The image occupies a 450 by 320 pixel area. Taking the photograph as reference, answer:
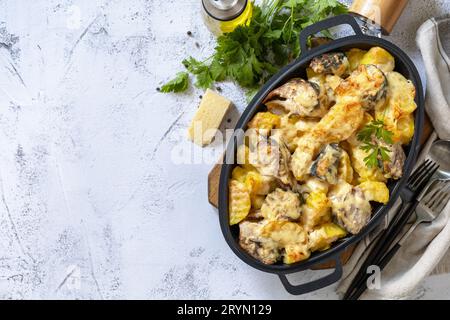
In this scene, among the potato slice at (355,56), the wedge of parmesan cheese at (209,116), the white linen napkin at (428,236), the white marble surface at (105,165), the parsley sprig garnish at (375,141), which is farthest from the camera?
the white marble surface at (105,165)

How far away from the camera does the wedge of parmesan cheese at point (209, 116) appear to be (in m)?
2.22

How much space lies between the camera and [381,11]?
204 cm

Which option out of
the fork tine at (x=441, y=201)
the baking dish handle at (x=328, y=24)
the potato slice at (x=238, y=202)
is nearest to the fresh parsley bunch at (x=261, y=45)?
the baking dish handle at (x=328, y=24)

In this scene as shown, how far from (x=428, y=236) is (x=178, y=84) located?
1.14 metres

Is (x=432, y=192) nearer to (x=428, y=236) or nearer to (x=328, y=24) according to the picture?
(x=428, y=236)

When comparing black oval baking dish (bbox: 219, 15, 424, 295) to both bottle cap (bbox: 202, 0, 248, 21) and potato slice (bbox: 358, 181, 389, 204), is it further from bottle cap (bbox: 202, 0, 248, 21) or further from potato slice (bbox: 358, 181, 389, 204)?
bottle cap (bbox: 202, 0, 248, 21)

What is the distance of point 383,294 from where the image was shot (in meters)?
2.16

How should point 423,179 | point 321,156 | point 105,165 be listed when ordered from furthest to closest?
point 105,165, point 423,179, point 321,156

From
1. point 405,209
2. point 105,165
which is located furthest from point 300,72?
point 105,165

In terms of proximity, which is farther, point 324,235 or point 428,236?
point 428,236

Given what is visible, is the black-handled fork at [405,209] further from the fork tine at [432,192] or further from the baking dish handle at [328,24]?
the baking dish handle at [328,24]

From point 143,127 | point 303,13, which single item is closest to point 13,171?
point 143,127

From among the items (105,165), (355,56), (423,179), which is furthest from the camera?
(105,165)

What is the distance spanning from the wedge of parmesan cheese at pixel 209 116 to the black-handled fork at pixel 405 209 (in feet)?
2.48
